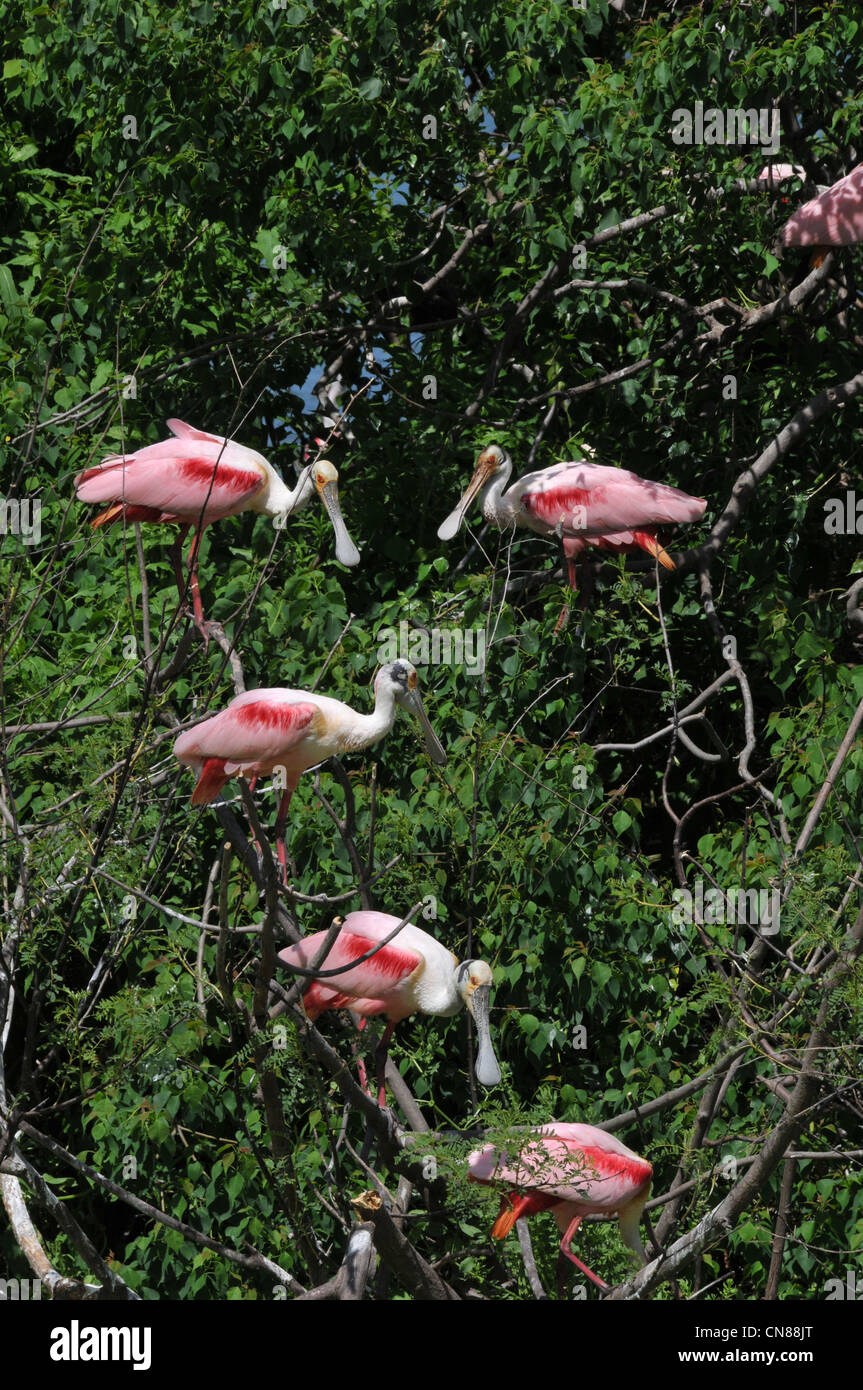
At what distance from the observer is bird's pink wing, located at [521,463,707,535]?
673 cm

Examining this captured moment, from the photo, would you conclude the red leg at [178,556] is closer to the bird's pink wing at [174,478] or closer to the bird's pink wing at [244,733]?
the bird's pink wing at [174,478]

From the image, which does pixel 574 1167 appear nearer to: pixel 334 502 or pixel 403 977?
pixel 403 977

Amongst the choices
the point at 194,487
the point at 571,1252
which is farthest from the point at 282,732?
the point at 571,1252

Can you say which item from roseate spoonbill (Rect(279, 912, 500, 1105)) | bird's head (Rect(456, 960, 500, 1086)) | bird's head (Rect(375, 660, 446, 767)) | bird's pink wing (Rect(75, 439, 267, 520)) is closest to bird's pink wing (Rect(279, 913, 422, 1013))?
roseate spoonbill (Rect(279, 912, 500, 1105))

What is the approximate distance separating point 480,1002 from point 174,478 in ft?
7.09

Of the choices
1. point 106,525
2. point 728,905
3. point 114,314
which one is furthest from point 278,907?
point 114,314

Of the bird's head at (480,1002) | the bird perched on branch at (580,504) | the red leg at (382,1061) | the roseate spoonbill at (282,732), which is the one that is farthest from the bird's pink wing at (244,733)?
the bird perched on branch at (580,504)

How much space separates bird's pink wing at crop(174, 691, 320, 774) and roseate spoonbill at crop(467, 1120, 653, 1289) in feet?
4.01

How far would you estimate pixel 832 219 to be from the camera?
643cm

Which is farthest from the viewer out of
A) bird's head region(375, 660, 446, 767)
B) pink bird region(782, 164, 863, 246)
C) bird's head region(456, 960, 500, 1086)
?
pink bird region(782, 164, 863, 246)

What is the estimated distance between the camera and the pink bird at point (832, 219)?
6.40 m

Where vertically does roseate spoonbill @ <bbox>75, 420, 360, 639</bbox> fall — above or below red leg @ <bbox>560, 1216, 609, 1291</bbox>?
above

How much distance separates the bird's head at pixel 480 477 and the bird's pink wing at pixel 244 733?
6.06ft

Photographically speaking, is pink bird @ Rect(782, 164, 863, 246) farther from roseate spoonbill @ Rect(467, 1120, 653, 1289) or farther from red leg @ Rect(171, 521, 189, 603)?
roseate spoonbill @ Rect(467, 1120, 653, 1289)
